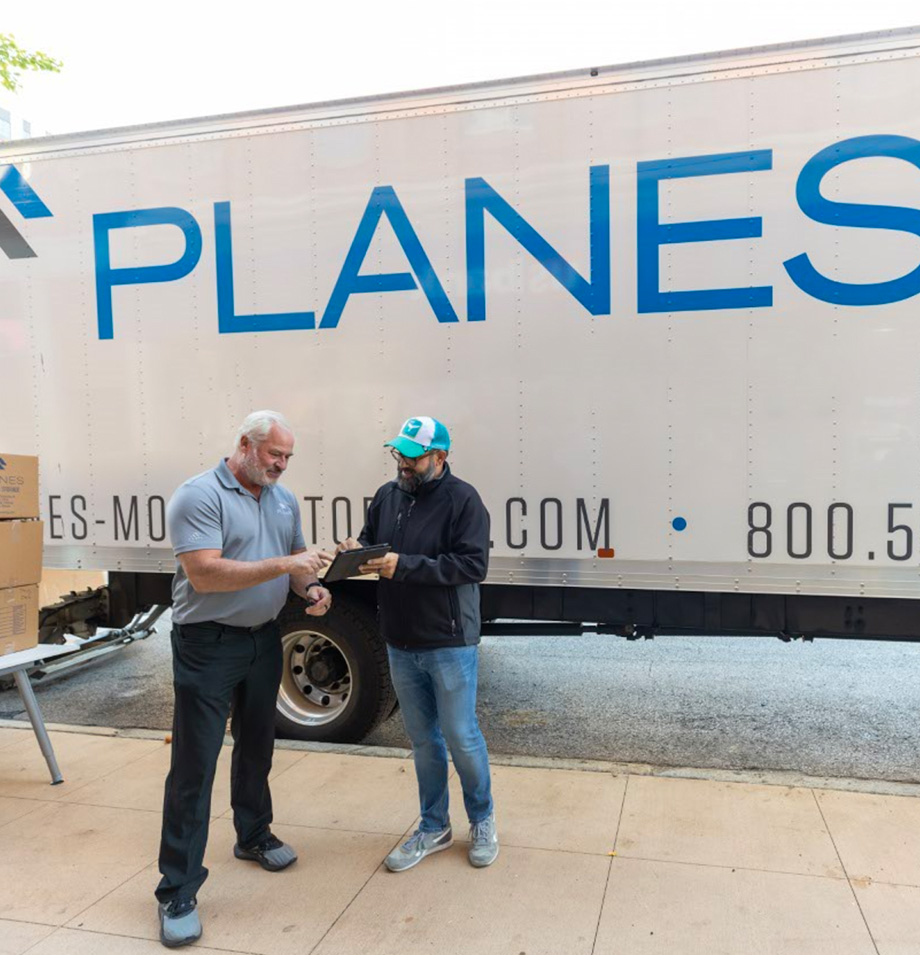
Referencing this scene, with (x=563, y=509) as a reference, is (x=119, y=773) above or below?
below

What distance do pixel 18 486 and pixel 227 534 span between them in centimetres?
192

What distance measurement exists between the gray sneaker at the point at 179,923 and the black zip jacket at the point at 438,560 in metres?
1.18

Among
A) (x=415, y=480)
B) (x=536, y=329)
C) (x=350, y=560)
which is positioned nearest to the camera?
(x=350, y=560)

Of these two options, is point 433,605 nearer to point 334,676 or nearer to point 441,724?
point 441,724

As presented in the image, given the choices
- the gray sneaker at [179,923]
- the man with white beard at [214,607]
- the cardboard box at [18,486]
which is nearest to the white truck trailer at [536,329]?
the cardboard box at [18,486]

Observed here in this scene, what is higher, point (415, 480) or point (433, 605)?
point (415, 480)

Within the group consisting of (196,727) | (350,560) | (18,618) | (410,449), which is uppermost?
(410,449)

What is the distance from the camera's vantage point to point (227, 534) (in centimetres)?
294

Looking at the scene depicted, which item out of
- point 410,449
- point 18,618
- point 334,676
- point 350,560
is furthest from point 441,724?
point 18,618

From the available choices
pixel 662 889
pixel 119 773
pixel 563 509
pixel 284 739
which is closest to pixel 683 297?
pixel 563 509

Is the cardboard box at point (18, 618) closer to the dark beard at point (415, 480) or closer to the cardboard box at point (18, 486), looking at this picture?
the cardboard box at point (18, 486)

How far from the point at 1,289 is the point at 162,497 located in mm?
1625

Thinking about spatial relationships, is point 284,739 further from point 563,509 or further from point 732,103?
point 732,103

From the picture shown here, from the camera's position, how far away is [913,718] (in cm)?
527
